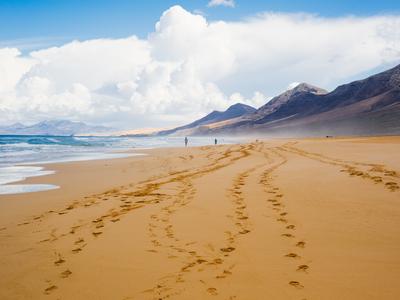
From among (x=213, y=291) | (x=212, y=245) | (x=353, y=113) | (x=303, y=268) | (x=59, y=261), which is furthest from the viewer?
(x=353, y=113)

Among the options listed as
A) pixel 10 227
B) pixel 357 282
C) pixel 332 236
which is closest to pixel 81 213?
pixel 10 227

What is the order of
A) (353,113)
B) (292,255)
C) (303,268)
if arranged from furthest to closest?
1. (353,113)
2. (292,255)
3. (303,268)

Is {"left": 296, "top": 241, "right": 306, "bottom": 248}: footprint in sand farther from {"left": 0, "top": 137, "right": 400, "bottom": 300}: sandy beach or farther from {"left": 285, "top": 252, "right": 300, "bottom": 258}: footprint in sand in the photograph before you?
{"left": 285, "top": 252, "right": 300, "bottom": 258}: footprint in sand

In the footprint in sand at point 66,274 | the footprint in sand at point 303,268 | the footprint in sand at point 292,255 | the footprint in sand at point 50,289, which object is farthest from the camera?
the footprint in sand at point 292,255

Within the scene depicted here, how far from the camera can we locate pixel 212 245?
513 centimetres

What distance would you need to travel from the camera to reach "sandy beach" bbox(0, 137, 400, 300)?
379 centimetres

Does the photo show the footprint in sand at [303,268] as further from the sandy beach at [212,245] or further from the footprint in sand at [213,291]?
the footprint in sand at [213,291]

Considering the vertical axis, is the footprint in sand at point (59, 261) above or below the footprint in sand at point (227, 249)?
below

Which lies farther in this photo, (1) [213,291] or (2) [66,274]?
(2) [66,274]

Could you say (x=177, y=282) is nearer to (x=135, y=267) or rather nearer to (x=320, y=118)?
(x=135, y=267)

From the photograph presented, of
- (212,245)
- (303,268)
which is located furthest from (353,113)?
(303,268)

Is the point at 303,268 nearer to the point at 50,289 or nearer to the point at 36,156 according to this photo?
the point at 50,289

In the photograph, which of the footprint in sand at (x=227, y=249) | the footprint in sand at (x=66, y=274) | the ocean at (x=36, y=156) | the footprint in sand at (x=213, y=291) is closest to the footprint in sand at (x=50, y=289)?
the footprint in sand at (x=66, y=274)

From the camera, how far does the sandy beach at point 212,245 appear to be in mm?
3789
